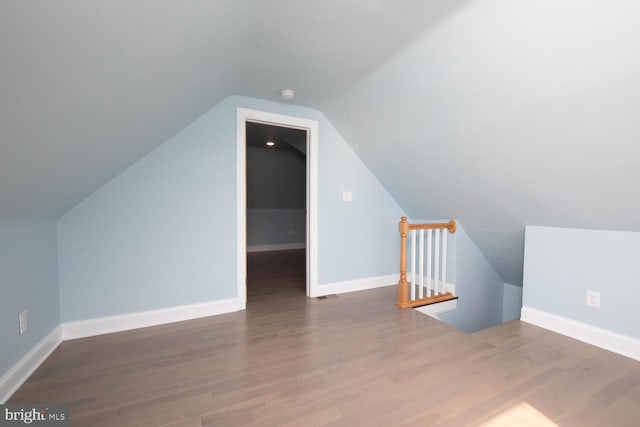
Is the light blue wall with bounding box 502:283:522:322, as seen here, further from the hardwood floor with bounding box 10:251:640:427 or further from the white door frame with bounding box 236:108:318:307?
the white door frame with bounding box 236:108:318:307

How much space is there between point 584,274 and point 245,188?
3045 mm

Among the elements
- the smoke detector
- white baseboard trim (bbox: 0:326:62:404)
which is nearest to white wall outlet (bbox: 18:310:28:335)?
white baseboard trim (bbox: 0:326:62:404)

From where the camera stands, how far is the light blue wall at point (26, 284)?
1.46 metres

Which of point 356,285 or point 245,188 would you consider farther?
point 356,285

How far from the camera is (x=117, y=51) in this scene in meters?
1.06

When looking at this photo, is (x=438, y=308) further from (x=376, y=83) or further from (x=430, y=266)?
(x=376, y=83)

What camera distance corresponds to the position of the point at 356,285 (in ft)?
11.0

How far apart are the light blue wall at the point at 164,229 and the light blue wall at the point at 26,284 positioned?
0.49 feet

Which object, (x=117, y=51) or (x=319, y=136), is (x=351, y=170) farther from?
(x=117, y=51)

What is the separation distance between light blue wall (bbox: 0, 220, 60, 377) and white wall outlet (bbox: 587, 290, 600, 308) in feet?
12.3

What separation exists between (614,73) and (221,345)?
109 inches

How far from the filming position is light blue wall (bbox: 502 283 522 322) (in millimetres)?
3730

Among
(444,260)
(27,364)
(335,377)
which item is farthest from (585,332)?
(27,364)

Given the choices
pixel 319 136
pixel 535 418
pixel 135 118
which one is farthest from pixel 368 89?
pixel 535 418
